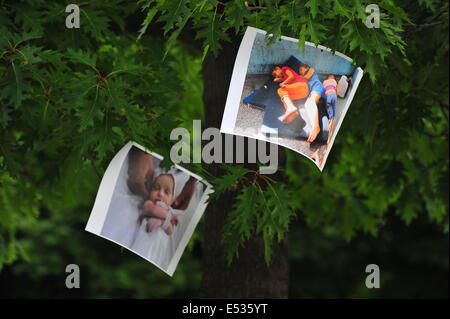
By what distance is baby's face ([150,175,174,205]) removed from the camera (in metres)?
3.97

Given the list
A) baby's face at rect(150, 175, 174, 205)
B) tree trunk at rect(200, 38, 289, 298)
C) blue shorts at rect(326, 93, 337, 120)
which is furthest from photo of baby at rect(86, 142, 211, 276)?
blue shorts at rect(326, 93, 337, 120)

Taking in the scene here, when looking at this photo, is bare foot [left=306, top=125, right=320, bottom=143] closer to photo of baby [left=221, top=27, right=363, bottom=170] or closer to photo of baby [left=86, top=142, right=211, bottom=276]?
photo of baby [left=221, top=27, right=363, bottom=170]

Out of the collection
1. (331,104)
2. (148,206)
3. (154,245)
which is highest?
(331,104)

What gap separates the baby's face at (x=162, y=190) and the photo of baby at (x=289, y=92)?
0.63 m

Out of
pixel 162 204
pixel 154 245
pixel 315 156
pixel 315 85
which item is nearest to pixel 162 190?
pixel 162 204

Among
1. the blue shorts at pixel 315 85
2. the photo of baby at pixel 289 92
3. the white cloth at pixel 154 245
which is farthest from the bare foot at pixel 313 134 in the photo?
the white cloth at pixel 154 245

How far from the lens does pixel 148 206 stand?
156 inches

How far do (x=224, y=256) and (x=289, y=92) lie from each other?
1497 mm

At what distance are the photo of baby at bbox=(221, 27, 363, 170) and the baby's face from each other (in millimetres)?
631

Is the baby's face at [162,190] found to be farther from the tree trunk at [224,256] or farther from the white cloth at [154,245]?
the tree trunk at [224,256]

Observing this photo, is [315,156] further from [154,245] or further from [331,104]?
[154,245]

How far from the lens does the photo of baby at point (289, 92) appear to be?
348cm

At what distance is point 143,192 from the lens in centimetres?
393

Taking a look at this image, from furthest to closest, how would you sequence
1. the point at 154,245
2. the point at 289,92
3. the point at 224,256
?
the point at 224,256
the point at 154,245
the point at 289,92
